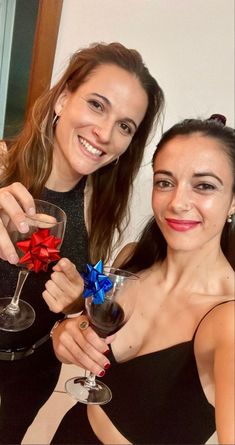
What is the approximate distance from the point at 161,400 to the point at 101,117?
1.76 feet

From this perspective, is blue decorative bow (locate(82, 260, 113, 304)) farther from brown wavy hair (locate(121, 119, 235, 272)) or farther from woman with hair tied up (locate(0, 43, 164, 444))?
brown wavy hair (locate(121, 119, 235, 272))

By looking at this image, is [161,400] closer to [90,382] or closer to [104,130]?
[90,382]

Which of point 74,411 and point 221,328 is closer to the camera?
point 221,328

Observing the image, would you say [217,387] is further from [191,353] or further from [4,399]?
[4,399]

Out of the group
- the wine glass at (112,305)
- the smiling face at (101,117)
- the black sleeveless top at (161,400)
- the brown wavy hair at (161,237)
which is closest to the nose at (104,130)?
the smiling face at (101,117)

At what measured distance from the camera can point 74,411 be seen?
0.84 metres

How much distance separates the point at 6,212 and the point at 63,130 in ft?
0.98

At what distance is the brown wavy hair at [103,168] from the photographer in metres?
0.87

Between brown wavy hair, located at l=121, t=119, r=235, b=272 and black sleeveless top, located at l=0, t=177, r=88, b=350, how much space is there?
12 cm

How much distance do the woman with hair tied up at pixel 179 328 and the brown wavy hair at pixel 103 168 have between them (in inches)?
7.0

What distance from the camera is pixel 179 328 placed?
0.73 meters

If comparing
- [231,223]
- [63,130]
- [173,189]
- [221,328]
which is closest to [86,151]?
[63,130]

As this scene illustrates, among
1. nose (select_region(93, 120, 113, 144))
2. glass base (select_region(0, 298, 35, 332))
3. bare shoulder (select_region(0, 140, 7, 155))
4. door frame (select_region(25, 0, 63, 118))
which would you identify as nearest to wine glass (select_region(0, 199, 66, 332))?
glass base (select_region(0, 298, 35, 332))

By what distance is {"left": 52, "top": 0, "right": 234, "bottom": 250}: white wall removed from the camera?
95cm
